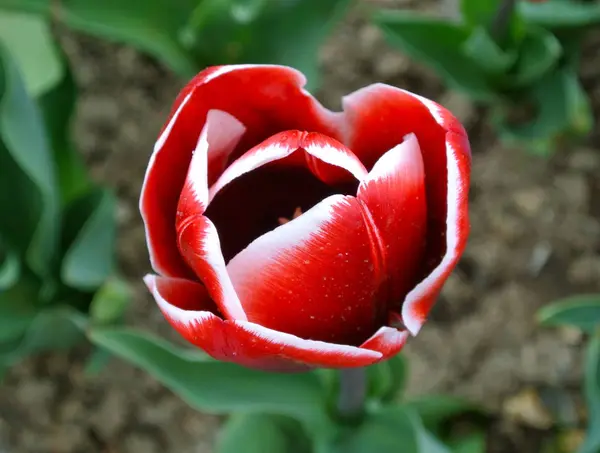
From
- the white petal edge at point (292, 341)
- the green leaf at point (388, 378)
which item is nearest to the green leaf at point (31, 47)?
the green leaf at point (388, 378)

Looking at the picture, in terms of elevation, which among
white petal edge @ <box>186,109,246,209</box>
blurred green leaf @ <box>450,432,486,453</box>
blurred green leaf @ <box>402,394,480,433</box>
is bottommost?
blurred green leaf @ <box>450,432,486,453</box>

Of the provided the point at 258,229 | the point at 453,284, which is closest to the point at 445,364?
the point at 453,284

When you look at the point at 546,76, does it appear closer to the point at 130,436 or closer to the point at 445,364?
the point at 445,364

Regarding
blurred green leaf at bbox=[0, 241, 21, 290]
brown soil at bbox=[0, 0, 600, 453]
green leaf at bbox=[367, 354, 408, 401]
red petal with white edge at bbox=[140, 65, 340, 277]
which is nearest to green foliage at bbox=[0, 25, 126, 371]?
blurred green leaf at bbox=[0, 241, 21, 290]

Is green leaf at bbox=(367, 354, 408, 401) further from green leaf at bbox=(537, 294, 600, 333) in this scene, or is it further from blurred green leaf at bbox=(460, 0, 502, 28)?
blurred green leaf at bbox=(460, 0, 502, 28)

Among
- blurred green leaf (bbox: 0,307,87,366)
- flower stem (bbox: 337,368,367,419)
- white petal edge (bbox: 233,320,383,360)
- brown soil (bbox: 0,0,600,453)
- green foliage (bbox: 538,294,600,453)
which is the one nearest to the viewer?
white petal edge (bbox: 233,320,383,360)

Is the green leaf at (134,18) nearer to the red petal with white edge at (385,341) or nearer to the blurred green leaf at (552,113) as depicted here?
the blurred green leaf at (552,113)
